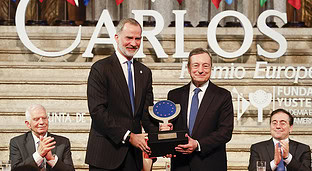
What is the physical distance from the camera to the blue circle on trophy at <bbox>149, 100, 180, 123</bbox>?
3.39 meters

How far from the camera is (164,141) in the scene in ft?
10.9

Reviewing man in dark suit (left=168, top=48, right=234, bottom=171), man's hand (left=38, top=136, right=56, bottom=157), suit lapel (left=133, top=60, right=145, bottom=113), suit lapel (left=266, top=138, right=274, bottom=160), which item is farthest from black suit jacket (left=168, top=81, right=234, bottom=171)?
suit lapel (left=266, top=138, right=274, bottom=160)

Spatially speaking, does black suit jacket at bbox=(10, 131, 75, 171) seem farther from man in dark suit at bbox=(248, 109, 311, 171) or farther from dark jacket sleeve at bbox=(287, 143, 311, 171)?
dark jacket sleeve at bbox=(287, 143, 311, 171)

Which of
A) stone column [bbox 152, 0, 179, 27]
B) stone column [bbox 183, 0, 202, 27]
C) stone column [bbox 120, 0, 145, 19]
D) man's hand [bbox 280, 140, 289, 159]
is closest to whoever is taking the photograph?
man's hand [bbox 280, 140, 289, 159]

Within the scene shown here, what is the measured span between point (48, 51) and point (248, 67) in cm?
217

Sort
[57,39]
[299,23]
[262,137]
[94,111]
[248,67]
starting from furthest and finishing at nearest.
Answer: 1. [299,23]
2. [57,39]
3. [248,67]
4. [262,137]
5. [94,111]

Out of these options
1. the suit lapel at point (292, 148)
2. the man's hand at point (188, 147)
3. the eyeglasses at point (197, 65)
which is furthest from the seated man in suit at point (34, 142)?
the suit lapel at point (292, 148)

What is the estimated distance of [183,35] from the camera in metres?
6.78

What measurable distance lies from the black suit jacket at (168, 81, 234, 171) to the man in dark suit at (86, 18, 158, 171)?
232 mm

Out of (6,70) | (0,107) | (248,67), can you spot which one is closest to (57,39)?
(6,70)

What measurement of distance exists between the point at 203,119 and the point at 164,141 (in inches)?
13.9

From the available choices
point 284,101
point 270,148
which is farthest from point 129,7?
point 270,148

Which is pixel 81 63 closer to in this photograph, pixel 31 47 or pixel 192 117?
pixel 31 47

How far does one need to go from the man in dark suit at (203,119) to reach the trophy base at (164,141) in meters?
0.17
